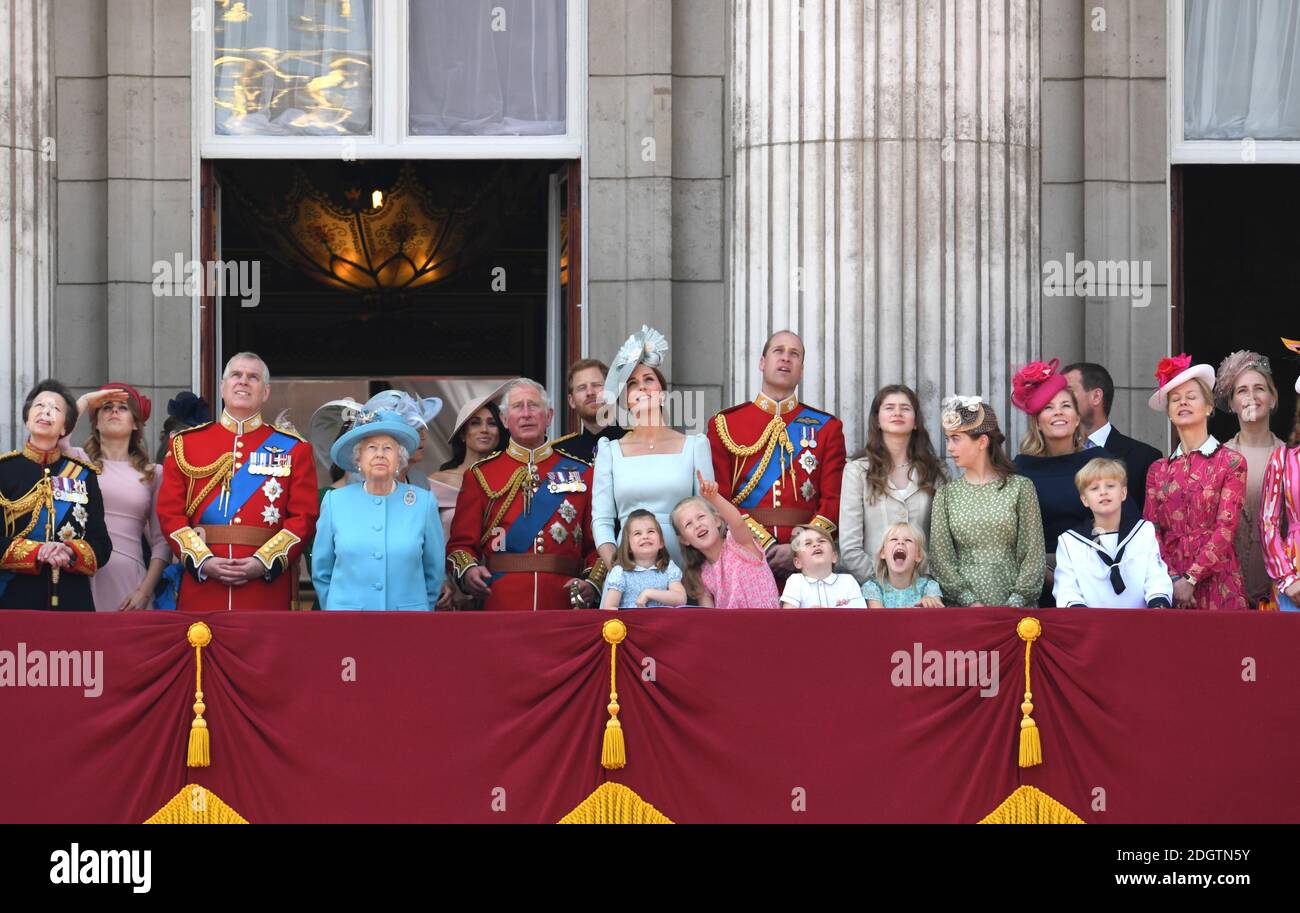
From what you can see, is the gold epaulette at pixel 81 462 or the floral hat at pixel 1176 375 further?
the floral hat at pixel 1176 375

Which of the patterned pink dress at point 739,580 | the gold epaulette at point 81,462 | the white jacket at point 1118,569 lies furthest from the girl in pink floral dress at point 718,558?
the gold epaulette at point 81,462

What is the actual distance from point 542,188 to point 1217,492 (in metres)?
7.53

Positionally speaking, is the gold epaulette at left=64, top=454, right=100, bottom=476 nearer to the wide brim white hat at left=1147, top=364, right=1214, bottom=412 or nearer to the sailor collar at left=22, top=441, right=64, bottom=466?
the sailor collar at left=22, top=441, right=64, bottom=466

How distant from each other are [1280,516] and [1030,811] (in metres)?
1.85

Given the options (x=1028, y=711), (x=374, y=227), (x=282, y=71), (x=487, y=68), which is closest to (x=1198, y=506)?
(x=1028, y=711)

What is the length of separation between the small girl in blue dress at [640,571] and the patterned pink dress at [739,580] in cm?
16

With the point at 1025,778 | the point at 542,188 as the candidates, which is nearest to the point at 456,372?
the point at 542,188

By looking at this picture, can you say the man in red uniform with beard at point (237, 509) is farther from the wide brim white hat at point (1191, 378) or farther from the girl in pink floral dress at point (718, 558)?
the wide brim white hat at point (1191, 378)

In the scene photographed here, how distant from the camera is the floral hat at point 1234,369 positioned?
1061cm

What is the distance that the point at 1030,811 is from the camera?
9555 mm

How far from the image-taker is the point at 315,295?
19.6 meters

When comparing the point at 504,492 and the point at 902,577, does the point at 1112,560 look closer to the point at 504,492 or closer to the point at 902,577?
the point at 902,577

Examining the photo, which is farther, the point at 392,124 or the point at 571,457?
the point at 392,124
